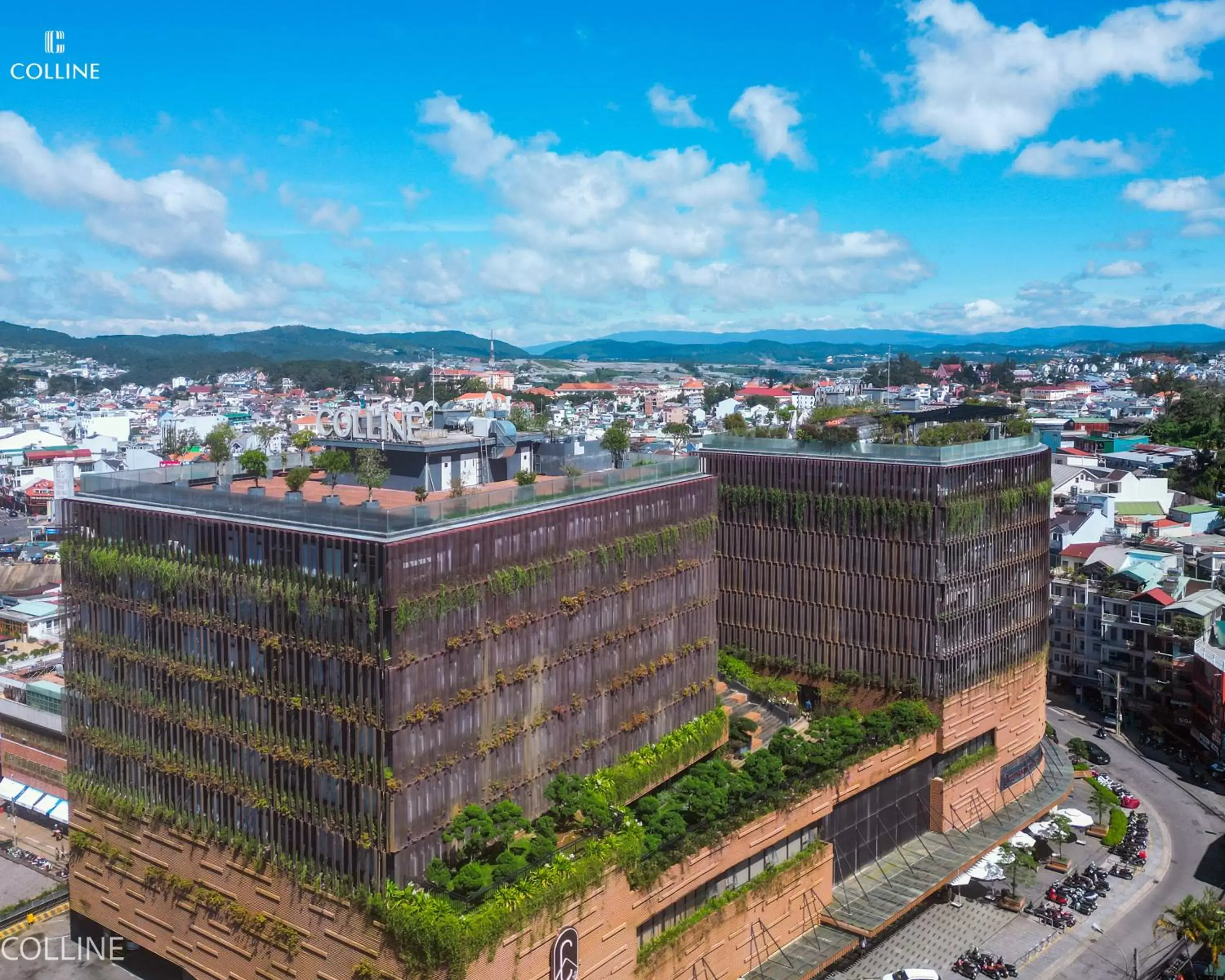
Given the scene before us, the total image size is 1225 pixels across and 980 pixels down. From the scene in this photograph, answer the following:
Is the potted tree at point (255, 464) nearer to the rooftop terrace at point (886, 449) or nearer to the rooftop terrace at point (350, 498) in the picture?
the rooftop terrace at point (350, 498)

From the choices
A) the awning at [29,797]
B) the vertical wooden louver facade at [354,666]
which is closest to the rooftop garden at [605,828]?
the vertical wooden louver facade at [354,666]

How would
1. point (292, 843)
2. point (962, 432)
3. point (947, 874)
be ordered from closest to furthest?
point (292, 843)
point (947, 874)
point (962, 432)

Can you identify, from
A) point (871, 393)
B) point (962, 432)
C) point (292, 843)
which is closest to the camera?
point (292, 843)

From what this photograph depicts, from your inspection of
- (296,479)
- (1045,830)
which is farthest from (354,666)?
Result: (1045,830)

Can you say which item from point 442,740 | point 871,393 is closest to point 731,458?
point 442,740

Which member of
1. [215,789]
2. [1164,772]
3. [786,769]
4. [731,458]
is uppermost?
[731,458]

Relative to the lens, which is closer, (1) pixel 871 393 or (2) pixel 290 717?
(2) pixel 290 717

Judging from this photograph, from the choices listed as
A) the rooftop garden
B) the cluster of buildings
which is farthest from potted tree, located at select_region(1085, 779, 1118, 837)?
the rooftop garden

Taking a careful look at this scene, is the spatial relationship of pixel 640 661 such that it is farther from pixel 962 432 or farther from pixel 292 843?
pixel 962 432
